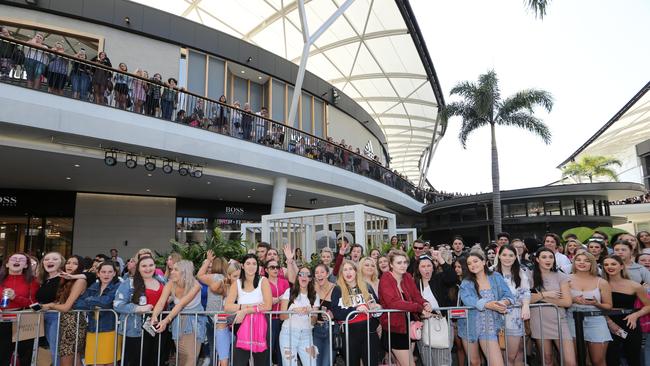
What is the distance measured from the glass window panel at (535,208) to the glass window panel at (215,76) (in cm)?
1935

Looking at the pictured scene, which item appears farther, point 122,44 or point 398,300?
point 122,44

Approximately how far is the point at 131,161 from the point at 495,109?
17949 millimetres

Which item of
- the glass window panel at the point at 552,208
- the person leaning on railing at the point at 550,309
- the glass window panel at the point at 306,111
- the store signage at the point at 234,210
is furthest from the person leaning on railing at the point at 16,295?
the glass window panel at the point at 552,208

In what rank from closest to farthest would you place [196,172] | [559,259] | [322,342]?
1. [322,342]
2. [559,259]
3. [196,172]

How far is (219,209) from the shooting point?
19.2 metres

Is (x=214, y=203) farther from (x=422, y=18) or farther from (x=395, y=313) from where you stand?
(x=422, y=18)

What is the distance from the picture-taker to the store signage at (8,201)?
15.2 meters

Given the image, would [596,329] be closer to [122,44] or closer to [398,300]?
[398,300]

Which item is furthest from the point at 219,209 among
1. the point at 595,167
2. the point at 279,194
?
the point at 595,167

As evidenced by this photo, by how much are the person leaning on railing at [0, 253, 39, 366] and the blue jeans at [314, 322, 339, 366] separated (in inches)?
137

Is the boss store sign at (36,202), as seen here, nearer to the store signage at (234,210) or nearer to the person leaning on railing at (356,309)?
the store signage at (234,210)

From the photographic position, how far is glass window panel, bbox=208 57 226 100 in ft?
56.4

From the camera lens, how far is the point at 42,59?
374 inches

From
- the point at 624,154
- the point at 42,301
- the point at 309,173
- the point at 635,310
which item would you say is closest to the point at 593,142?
the point at 624,154
